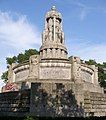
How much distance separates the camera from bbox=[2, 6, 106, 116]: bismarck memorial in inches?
661

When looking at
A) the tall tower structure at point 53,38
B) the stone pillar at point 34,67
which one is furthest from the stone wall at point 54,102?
the tall tower structure at point 53,38

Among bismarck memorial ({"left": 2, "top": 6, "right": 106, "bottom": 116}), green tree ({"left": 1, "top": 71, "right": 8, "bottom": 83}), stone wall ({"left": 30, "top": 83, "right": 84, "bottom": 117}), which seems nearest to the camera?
stone wall ({"left": 30, "top": 83, "right": 84, "bottom": 117})

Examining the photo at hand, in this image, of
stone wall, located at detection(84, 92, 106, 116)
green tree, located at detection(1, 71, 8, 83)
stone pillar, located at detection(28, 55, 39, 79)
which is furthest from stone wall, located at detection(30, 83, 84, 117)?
green tree, located at detection(1, 71, 8, 83)

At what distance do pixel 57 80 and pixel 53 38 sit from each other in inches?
389

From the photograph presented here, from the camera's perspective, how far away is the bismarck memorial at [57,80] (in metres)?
16.8

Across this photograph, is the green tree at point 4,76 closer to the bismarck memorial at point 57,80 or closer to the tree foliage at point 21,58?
the tree foliage at point 21,58

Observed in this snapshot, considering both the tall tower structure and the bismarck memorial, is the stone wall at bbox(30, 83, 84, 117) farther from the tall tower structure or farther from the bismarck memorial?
the tall tower structure

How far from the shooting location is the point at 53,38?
118ft

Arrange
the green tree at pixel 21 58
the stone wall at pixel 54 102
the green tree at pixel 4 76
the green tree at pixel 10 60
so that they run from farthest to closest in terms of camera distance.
Result: the green tree at pixel 21 58, the green tree at pixel 10 60, the green tree at pixel 4 76, the stone wall at pixel 54 102

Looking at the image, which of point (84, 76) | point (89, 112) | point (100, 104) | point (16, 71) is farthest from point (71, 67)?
point (89, 112)

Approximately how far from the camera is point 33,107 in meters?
16.7

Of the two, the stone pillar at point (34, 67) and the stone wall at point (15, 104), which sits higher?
the stone pillar at point (34, 67)

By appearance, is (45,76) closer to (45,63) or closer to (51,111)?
(45,63)

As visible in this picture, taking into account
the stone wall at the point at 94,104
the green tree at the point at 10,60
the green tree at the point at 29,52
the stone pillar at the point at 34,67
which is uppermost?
the green tree at the point at 29,52
